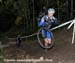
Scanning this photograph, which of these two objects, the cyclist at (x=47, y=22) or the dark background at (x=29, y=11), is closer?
the cyclist at (x=47, y=22)

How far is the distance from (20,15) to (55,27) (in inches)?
67.9

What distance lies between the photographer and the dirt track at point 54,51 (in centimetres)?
846

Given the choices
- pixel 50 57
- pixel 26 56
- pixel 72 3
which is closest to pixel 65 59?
pixel 50 57

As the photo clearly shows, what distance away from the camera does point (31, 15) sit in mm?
11367

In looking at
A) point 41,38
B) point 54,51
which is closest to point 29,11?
point 41,38

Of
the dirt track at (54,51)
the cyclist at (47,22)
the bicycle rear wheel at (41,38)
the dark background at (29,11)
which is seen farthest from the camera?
the dark background at (29,11)

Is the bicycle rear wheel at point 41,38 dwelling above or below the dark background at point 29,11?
below

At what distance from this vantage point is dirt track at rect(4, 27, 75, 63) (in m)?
8.46

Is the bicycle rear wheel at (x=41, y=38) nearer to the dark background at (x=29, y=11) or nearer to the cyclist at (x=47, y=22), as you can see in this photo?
the cyclist at (x=47, y=22)

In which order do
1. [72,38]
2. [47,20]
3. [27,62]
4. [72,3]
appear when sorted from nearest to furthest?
[27,62] < [47,20] < [72,38] < [72,3]

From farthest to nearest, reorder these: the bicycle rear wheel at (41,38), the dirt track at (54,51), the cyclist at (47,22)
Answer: the bicycle rear wheel at (41,38)
the cyclist at (47,22)
the dirt track at (54,51)

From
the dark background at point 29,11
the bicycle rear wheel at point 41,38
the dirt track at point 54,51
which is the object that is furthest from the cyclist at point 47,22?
the dark background at point 29,11

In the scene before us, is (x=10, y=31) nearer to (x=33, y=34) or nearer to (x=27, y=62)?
(x=33, y=34)

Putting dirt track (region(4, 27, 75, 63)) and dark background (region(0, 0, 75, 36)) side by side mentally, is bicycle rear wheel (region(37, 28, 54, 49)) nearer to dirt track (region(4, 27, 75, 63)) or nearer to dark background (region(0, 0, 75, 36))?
dirt track (region(4, 27, 75, 63))
